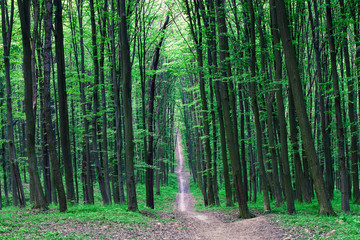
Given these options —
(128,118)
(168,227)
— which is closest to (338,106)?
(168,227)

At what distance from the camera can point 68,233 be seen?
23.3 feet

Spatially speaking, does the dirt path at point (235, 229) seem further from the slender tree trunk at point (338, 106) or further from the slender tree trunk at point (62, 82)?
the slender tree trunk at point (62, 82)

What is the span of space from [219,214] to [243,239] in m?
4.70

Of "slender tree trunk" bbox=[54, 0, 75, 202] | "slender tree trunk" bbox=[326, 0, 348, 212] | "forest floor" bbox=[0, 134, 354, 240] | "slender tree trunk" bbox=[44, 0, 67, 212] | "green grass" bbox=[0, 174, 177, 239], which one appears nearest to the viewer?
"green grass" bbox=[0, 174, 177, 239]

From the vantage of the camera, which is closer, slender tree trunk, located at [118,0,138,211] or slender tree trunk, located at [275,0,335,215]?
slender tree trunk, located at [275,0,335,215]

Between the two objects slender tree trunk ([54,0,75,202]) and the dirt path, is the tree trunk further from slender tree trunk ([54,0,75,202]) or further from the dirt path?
slender tree trunk ([54,0,75,202])

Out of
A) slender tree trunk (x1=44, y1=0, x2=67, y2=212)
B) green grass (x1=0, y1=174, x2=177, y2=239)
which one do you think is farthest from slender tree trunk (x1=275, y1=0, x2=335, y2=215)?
slender tree trunk (x1=44, y1=0, x2=67, y2=212)

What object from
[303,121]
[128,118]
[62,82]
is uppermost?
[62,82]

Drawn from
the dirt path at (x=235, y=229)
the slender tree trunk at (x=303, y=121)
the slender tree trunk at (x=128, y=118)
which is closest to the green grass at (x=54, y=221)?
the slender tree trunk at (x=128, y=118)

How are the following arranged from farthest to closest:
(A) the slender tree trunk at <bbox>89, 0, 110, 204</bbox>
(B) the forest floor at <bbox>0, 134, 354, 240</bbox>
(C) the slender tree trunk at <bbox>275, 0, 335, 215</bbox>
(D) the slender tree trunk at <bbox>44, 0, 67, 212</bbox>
A: (A) the slender tree trunk at <bbox>89, 0, 110, 204</bbox> < (D) the slender tree trunk at <bbox>44, 0, 67, 212</bbox> < (C) the slender tree trunk at <bbox>275, 0, 335, 215</bbox> < (B) the forest floor at <bbox>0, 134, 354, 240</bbox>

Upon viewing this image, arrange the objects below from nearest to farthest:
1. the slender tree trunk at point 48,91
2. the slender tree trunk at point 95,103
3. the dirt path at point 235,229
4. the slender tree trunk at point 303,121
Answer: the dirt path at point 235,229 → the slender tree trunk at point 303,121 → the slender tree trunk at point 48,91 → the slender tree trunk at point 95,103

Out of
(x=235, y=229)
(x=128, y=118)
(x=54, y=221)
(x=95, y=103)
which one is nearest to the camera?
(x=54, y=221)

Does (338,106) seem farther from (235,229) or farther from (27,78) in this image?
(27,78)

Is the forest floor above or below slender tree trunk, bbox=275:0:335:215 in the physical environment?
below
